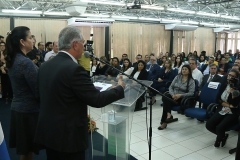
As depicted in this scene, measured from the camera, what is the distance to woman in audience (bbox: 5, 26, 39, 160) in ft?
6.15

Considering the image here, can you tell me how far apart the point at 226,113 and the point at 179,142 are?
2.81ft

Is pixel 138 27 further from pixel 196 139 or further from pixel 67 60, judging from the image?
pixel 67 60

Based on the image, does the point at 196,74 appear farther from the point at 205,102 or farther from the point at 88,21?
the point at 88,21

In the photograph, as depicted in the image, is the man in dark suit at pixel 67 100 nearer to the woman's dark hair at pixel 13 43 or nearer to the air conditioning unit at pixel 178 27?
the woman's dark hair at pixel 13 43

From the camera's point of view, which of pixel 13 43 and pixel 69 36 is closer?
pixel 69 36

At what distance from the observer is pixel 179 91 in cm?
455

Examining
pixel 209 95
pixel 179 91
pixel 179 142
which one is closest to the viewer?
pixel 179 142

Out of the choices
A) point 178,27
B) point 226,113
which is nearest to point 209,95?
point 226,113

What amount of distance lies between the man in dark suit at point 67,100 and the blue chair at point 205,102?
2692 mm

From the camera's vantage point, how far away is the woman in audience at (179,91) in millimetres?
4320

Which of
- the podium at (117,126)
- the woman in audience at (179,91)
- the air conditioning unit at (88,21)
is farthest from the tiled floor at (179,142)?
the air conditioning unit at (88,21)

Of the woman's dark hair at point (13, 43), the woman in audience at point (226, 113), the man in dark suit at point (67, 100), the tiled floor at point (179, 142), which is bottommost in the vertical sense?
the tiled floor at point (179, 142)

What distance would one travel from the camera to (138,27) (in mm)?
12586

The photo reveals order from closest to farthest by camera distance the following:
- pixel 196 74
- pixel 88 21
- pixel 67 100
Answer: pixel 67 100 < pixel 196 74 < pixel 88 21
